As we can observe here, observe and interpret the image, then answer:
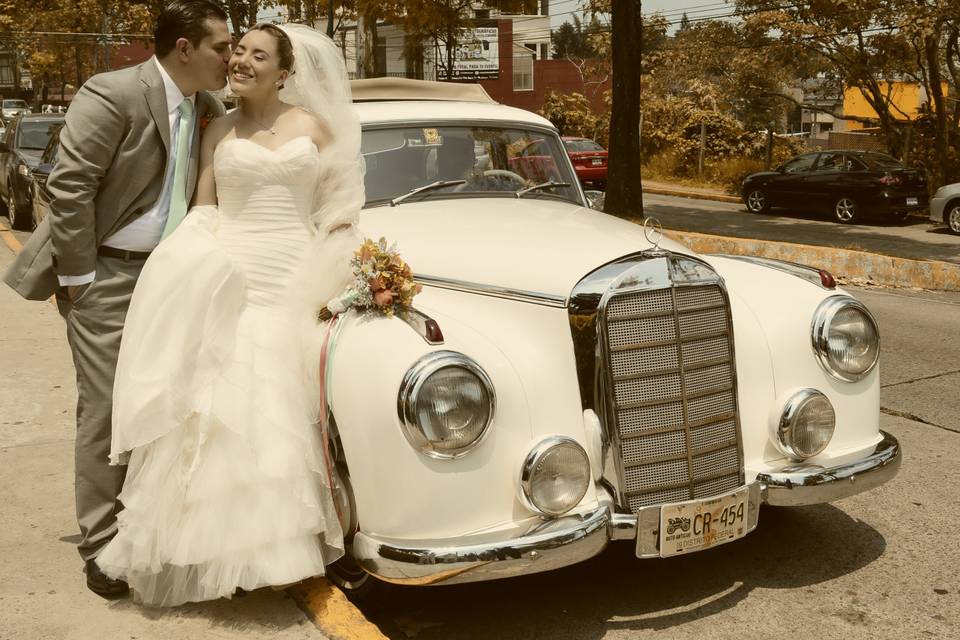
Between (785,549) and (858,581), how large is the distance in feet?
1.26

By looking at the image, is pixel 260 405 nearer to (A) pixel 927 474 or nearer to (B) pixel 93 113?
(B) pixel 93 113

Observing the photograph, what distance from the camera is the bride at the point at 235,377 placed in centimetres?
341

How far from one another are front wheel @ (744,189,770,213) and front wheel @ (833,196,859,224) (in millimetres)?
2067

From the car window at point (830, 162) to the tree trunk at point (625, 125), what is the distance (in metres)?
7.54

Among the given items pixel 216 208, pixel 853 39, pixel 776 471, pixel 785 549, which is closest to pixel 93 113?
pixel 216 208

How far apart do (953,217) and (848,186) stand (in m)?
2.79

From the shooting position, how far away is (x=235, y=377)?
3.56m

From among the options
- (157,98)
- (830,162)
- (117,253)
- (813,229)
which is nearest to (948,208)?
(813,229)

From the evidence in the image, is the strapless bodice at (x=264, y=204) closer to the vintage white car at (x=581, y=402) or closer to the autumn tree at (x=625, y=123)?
the vintage white car at (x=581, y=402)

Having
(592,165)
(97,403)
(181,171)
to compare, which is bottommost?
(97,403)

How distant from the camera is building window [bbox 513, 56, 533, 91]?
52875 millimetres

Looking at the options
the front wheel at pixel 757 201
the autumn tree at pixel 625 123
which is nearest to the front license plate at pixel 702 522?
the autumn tree at pixel 625 123

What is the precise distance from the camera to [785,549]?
4.44 m

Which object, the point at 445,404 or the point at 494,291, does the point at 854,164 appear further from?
the point at 445,404
